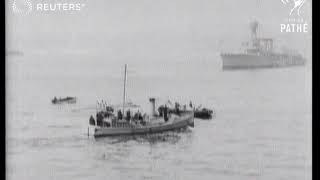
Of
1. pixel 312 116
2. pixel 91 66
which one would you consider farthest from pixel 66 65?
pixel 312 116

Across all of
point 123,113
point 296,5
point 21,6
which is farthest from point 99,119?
point 296,5

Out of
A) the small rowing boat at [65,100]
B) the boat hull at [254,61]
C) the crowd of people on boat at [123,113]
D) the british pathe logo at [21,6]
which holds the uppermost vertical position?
the british pathe logo at [21,6]

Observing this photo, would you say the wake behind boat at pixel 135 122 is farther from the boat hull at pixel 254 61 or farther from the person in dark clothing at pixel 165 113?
the boat hull at pixel 254 61

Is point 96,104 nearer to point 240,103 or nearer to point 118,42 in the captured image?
point 118,42

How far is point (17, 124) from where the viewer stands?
96 centimetres

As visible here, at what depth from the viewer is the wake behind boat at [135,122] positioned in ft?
3.16

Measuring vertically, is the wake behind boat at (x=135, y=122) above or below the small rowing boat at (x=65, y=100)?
below

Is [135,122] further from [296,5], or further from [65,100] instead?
[296,5]

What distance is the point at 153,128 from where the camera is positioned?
97cm

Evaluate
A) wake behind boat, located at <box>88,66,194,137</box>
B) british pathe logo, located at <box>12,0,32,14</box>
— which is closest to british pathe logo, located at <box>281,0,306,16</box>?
wake behind boat, located at <box>88,66,194,137</box>

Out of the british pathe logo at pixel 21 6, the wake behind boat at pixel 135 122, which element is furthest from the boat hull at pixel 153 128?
the british pathe logo at pixel 21 6

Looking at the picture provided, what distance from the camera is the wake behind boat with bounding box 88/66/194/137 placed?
3.16 feet

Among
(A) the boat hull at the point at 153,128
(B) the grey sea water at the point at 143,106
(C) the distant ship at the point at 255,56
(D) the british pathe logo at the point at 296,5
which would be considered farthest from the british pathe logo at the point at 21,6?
(D) the british pathe logo at the point at 296,5

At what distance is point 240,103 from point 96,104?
324mm
